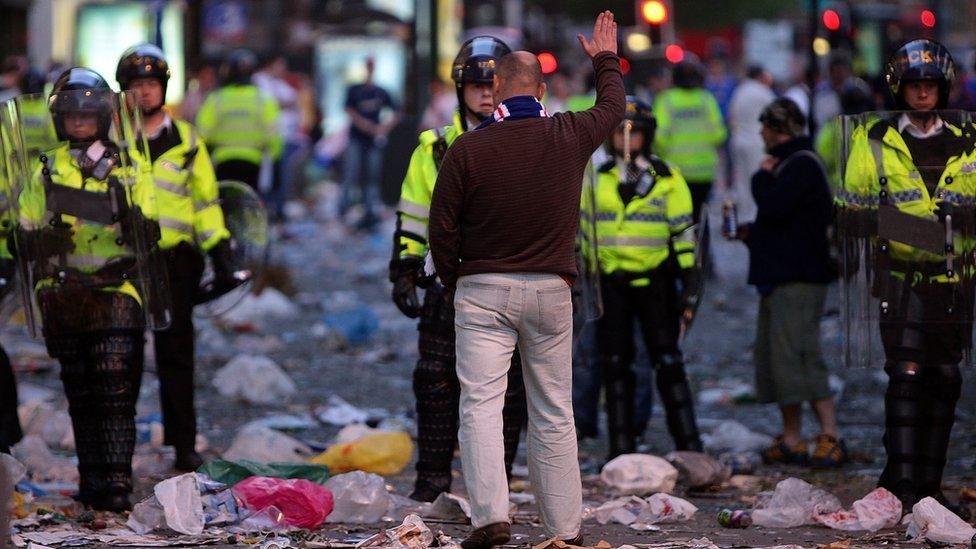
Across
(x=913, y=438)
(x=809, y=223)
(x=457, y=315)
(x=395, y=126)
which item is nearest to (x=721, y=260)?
(x=395, y=126)

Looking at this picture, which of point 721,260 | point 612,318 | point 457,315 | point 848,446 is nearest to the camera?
point 457,315

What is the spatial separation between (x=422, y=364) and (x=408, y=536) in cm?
130

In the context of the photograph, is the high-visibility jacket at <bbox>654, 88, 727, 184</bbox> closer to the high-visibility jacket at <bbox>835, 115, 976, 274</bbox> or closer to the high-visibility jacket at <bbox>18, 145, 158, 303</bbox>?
the high-visibility jacket at <bbox>835, 115, 976, 274</bbox>

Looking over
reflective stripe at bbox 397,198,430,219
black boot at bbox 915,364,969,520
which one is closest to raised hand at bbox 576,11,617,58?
reflective stripe at bbox 397,198,430,219

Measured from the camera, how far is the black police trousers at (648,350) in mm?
9000

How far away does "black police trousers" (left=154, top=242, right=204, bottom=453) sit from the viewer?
343 inches

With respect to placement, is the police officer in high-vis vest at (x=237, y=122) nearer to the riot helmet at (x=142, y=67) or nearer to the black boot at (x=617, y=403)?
the riot helmet at (x=142, y=67)

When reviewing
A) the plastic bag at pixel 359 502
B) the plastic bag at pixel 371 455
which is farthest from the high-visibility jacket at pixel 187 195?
the plastic bag at pixel 359 502

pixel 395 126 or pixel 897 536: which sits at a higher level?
pixel 395 126

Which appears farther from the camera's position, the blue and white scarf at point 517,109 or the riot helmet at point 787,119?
the riot helmet at point 787,119

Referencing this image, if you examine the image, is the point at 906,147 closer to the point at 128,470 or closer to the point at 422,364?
the point at 422,364

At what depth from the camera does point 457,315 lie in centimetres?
658

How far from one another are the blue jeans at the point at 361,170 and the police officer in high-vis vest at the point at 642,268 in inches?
499

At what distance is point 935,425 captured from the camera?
7.50 metres
